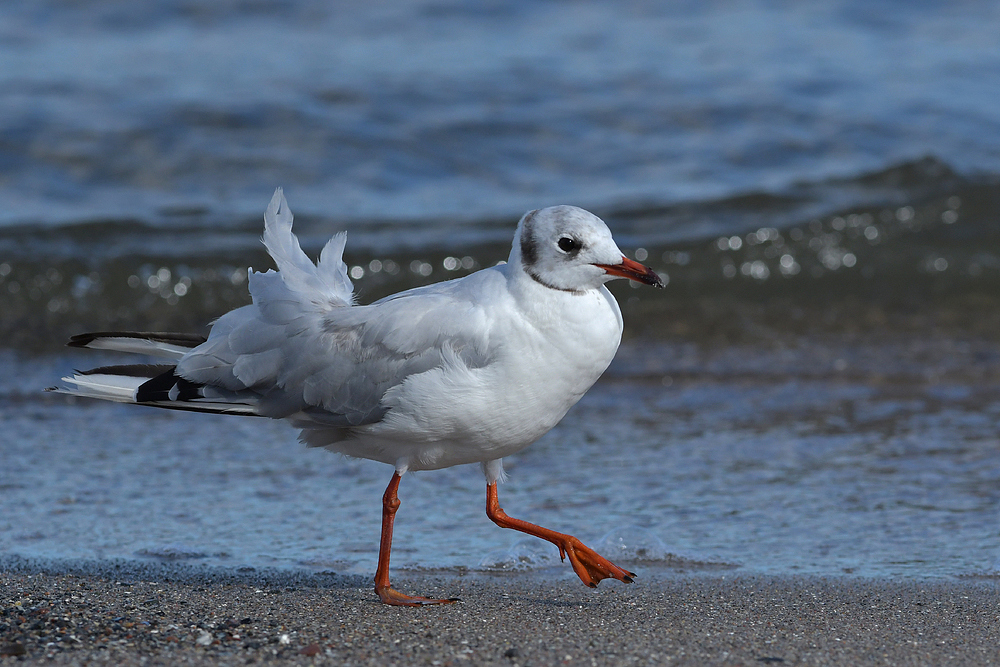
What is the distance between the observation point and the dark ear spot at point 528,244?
11.8ft

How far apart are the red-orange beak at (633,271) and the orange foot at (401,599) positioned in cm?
117

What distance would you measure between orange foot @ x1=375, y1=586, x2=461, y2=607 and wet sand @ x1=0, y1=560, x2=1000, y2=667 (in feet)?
0.12

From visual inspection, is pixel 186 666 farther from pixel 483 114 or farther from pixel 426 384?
pixel 483 114

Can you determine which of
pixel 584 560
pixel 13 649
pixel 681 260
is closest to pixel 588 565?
pixel 584 560

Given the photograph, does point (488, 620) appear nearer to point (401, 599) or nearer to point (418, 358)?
point (401, 599)

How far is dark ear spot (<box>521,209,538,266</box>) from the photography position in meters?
3.60

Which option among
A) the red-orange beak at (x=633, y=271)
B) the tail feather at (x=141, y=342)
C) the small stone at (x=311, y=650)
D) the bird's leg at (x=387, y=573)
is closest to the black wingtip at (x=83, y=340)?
the tail feather at (x=141, y=342)

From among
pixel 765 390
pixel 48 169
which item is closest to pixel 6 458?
pixel 765 390

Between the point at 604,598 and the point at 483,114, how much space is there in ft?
26.3

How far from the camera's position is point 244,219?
9.45m

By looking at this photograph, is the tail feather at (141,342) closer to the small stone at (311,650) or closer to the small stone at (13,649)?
the small stone at (13,649)

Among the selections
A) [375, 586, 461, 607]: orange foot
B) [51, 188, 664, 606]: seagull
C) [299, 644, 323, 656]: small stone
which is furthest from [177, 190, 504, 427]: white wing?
[299, 644, 323, 656]: small stone

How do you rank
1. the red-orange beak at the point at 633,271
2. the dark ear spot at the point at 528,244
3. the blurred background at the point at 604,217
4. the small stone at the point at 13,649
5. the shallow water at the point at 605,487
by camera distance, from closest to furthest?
the small stone at the point at 13,649 → the red-orange beak at the point at 633,271 → the dark ear spot at the point at 528,244 → the shallow water at the point at 605,487 → the blurred background at the point at 604,217

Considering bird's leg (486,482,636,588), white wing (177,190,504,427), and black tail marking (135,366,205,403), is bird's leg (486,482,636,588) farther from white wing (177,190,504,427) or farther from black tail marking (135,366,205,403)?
black tail marking (135,366,205,403)
